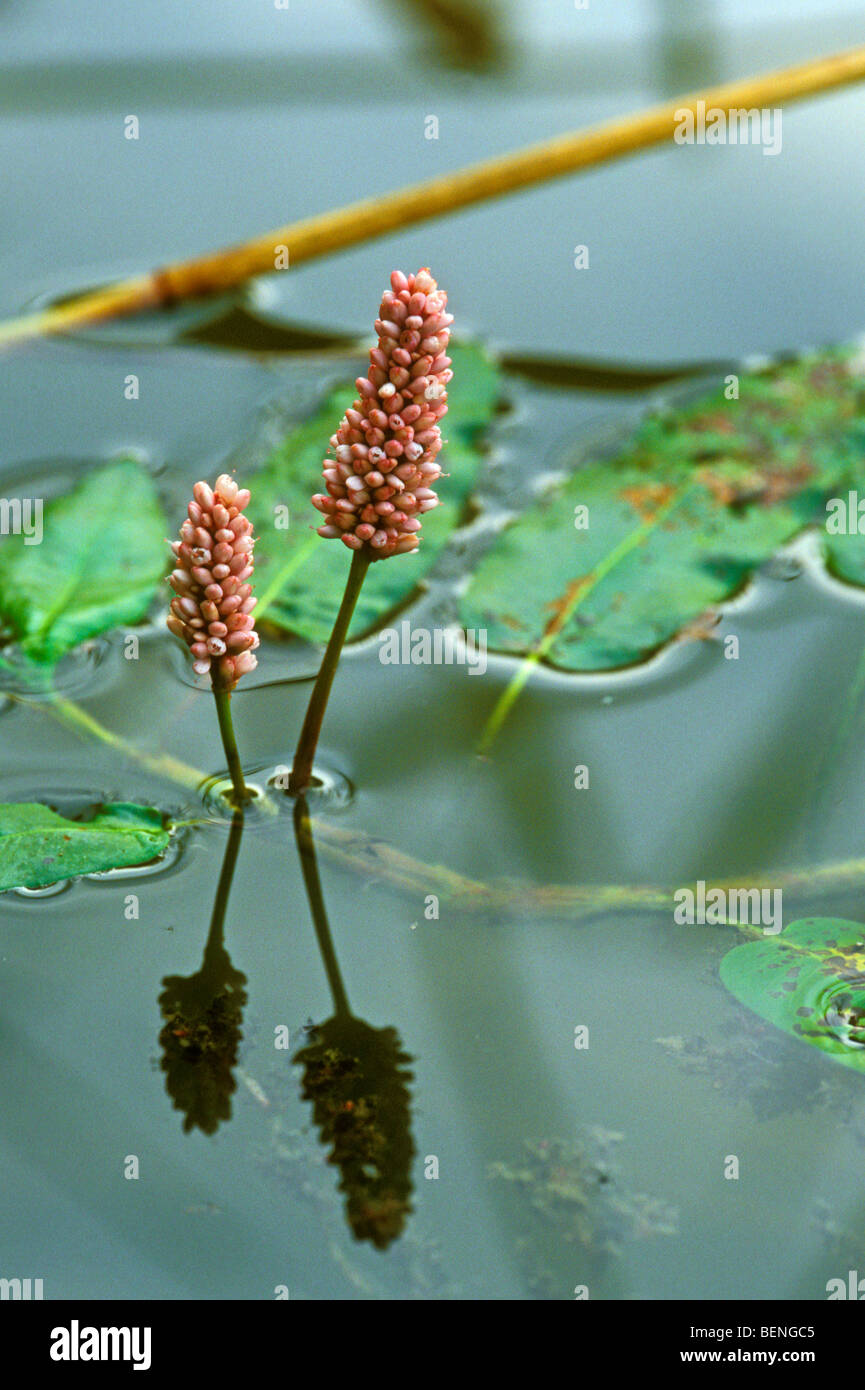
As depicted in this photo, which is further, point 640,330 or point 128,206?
point 128,206

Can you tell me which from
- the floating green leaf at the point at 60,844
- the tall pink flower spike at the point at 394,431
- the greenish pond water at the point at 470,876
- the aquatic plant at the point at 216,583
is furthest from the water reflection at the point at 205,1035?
the tall pink flower spike at the point at 394,431

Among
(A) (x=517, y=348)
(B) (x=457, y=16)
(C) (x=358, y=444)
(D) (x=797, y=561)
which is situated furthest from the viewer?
(B) (x=457, y=16)

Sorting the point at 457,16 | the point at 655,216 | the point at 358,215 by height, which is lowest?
the point at 358,215

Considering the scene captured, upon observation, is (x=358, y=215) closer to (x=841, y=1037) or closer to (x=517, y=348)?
(x=517, y=348)

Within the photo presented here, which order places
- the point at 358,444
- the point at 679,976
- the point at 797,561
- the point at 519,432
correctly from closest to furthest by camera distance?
1. the point at 358,444
2. the point at 679,976
3. the point at 797,561
4. the point at 519,432

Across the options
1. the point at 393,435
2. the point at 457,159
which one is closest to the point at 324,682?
the point at 393,435

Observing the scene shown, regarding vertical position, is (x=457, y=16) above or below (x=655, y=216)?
above

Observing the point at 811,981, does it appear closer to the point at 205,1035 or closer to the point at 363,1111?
the point at 363,1111

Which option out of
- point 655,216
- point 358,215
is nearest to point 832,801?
point 358,215
